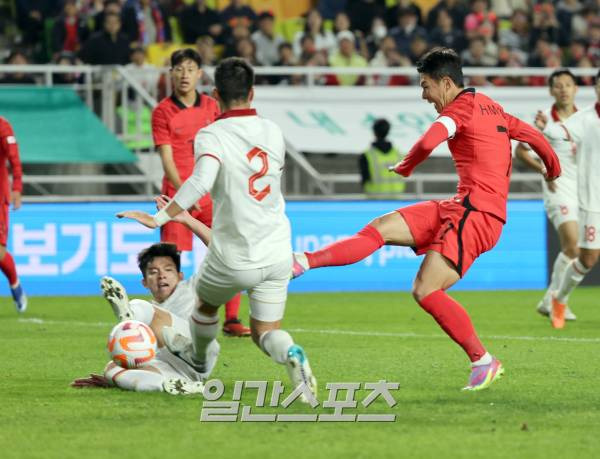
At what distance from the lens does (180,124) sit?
37.4ft

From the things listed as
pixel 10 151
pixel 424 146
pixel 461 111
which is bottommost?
pixel 10 151

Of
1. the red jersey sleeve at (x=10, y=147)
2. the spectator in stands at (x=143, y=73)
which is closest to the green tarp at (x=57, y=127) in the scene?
the spectator in stands at (x=143, y=73)

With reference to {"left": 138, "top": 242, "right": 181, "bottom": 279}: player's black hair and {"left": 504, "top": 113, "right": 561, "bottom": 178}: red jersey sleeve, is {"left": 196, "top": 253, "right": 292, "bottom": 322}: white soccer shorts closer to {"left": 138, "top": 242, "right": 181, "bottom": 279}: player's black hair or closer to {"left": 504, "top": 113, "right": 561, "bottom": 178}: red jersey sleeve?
{"left": 138, "top": 242, "right": 181, "bottom": 279}: player's black hair

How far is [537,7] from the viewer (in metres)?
23.4

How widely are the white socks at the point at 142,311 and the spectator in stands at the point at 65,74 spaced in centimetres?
1116

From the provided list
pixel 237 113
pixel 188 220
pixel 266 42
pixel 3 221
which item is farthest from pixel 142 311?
pixel 266 42

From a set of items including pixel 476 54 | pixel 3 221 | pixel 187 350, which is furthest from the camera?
pixel 476 54

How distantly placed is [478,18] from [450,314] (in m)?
15.4

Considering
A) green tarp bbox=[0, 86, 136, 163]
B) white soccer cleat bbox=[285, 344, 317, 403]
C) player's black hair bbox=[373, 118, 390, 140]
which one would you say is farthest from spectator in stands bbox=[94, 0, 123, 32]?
white soccer cleat bbox=[285, 344, 317, 403]

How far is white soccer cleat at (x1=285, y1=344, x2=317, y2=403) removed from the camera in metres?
6.82

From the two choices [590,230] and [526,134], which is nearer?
[526,134]

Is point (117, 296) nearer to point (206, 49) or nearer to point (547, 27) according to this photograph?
point (206, 49)

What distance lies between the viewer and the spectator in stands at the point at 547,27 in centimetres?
2273

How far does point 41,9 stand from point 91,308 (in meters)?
7.51
